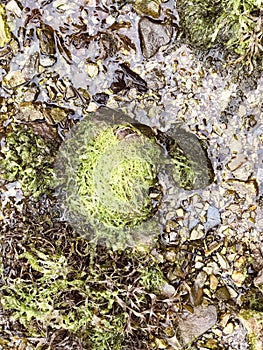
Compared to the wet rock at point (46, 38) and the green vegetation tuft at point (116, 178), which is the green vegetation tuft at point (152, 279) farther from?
the wet rock at point (46, 38)

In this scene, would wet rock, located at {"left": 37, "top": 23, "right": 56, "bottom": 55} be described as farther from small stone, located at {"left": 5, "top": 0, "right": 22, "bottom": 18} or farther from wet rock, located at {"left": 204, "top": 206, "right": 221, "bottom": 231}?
wet rock, located at {"left": 204, "top": 206, "right": 221, "bottom": 231}

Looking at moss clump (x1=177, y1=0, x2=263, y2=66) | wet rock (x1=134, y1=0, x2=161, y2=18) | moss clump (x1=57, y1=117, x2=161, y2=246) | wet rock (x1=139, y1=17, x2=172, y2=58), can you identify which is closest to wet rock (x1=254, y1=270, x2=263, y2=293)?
moss clump (x1=57, y1=117, x2=161, y2=246)

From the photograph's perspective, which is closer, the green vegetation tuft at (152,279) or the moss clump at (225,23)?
the moss clump at (225,23)

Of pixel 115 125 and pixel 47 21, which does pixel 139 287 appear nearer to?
pixel 115 125

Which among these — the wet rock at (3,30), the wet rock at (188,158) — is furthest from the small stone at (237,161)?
the wet rock at (3,30)

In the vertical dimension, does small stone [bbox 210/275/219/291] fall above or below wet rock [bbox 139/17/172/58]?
below
